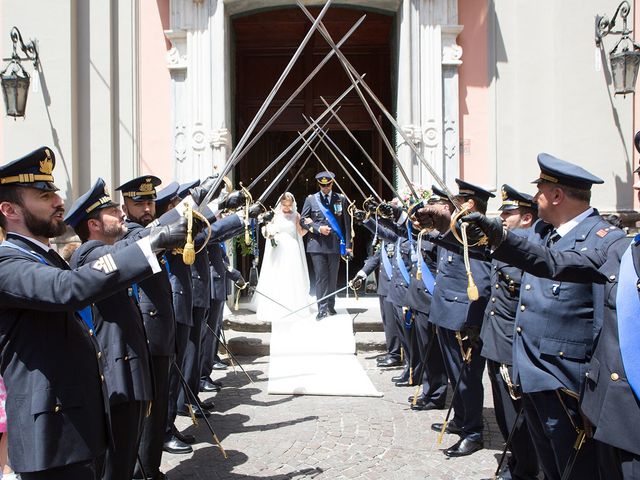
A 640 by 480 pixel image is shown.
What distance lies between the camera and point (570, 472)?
9.59 ft

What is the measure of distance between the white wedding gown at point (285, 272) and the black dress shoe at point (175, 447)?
4537 millimetres

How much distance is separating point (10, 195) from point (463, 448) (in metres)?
3.62

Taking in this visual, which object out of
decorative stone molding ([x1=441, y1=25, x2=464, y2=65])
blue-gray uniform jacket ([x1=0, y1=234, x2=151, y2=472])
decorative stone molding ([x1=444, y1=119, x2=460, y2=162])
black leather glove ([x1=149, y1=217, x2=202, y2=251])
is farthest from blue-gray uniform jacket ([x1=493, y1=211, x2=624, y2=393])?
decorative stone molding ([x1=441, y1=25, x2=464, y2=65])

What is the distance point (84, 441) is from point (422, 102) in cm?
778

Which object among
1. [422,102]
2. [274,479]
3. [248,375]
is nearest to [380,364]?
[248,375]

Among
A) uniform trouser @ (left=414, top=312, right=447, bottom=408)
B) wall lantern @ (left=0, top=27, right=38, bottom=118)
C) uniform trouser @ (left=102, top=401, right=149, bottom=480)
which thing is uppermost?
wall lantern @ (left=0, top=27, right=38, bottom=118)

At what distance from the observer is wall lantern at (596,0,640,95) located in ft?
25.5

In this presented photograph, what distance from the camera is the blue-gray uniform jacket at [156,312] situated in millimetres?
3877

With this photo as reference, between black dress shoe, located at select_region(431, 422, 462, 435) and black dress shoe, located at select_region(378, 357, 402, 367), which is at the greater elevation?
black dress shoe, located at select_region(431, 422, 462, 435)

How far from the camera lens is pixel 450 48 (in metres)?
9.18

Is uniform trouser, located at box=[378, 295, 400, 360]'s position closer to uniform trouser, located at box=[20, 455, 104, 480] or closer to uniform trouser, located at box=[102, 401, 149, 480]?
uniform trouser, located at box=[102, 401, 149, 480]

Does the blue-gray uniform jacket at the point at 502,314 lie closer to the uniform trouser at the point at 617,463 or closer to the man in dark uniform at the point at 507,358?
the man in dark uniform at the point at 507,358

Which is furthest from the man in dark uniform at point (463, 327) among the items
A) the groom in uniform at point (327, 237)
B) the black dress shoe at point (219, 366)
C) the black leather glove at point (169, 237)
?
the groom in uniform at point (327, 237)

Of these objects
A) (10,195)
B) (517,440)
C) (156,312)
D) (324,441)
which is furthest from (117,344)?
(517,440)
